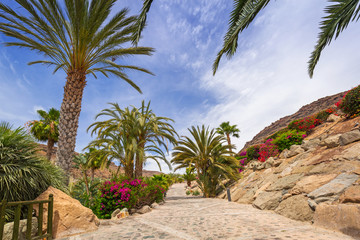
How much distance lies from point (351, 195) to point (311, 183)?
149 cm

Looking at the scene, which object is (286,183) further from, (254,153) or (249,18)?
(254,153)

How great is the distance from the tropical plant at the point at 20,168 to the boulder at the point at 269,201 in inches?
244

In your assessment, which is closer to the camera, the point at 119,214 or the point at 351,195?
the point at 351,195

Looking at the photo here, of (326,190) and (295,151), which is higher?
(295,151)

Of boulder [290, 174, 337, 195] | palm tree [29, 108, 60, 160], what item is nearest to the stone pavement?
boulder [290, 174, 337, 195]

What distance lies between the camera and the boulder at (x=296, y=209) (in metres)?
4.22

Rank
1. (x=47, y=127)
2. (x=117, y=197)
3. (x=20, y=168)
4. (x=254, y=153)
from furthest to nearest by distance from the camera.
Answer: (x=47, y=127) → (x=254, y=153) → (x=117, y=197) → (x=20, y=168)

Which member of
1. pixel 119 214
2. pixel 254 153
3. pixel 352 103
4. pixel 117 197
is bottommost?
pixel 119 214

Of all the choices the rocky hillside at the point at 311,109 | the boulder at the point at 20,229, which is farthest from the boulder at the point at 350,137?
the rocky hillside at the point at 311,109

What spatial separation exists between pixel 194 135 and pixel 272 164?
517 cm

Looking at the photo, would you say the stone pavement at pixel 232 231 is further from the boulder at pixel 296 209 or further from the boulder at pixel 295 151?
the boulder at pixel 295 151

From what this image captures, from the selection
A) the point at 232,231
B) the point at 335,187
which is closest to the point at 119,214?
the point at 232,231

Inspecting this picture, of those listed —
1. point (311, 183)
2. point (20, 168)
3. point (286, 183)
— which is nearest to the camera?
point (20, 168)

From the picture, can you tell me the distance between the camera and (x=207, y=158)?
12508 millimetres
